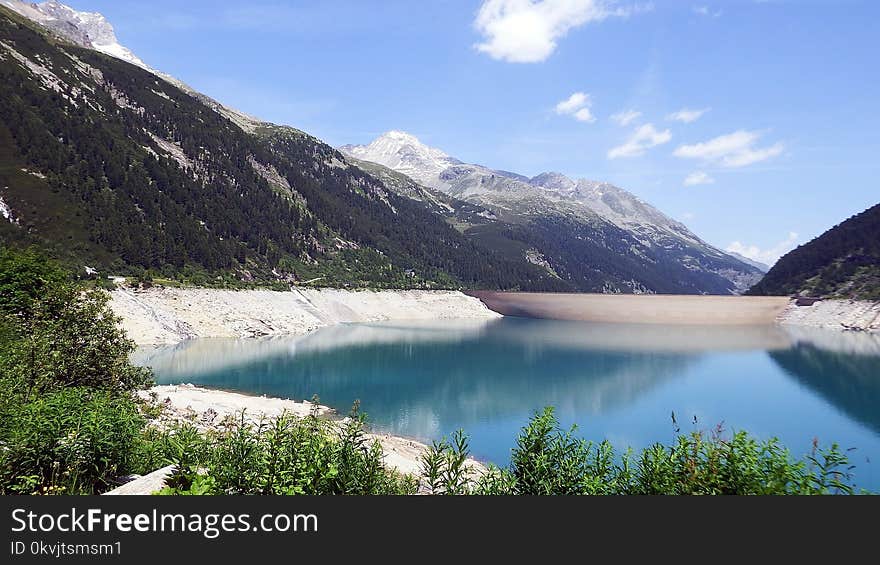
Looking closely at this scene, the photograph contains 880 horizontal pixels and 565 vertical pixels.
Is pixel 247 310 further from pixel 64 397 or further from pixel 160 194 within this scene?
pixel 64 397

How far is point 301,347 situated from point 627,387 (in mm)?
36278

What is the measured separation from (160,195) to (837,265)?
512ft

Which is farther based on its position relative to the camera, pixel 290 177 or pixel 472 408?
pixel 290 177

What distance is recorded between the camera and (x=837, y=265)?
10912cm

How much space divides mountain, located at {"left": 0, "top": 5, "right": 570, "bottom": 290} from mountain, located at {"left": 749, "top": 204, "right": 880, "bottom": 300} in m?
82.6

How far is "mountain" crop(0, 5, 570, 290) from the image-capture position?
7469 centimetres

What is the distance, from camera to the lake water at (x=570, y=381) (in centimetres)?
2828

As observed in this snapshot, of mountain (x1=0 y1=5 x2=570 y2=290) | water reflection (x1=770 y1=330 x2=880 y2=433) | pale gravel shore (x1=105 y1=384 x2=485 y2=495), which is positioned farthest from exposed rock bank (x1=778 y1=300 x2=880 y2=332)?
pale gravel shore (x1=105 y1=384 x2=485 y2=495)

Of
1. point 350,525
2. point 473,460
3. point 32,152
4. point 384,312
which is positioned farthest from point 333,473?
point 32,152

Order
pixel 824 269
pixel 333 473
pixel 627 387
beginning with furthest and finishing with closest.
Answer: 1. pixel 824 269
2. pixel 627 387
3. pixel 333 473

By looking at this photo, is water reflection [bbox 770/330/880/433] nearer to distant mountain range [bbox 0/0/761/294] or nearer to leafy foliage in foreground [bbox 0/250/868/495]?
leafy foliage in foreground [bbox 0/250/868/495]

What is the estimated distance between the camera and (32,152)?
80188mm

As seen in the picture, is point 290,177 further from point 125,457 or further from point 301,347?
point 125,457

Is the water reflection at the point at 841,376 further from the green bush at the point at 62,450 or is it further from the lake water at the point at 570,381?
the green bush at the point at 62,450
